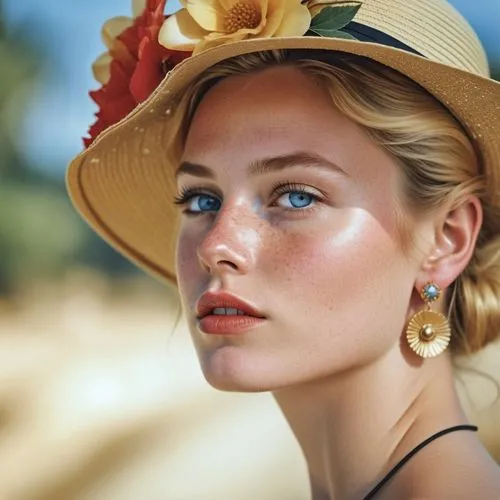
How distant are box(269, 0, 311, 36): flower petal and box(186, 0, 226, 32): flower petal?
0.11m

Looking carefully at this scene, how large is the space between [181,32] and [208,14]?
73 millimetres

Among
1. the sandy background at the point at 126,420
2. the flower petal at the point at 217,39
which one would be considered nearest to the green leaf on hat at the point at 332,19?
the flower petal at the point at 217,39

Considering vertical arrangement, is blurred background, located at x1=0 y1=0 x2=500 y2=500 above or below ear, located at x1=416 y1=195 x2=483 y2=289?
above

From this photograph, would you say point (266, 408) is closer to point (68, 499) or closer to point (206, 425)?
point (206, 425)

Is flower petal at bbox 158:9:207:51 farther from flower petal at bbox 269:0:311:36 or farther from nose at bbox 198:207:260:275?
nose at bbox 198:207:260:275

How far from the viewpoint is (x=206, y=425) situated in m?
5.31

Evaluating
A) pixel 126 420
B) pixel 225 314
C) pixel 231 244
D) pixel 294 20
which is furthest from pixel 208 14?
pixel 126 420

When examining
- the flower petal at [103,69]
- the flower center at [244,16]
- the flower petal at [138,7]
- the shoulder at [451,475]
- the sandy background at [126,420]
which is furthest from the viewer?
the sandy background at [126,420]

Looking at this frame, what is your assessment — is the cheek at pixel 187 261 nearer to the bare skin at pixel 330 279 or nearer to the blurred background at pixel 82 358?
the bare skin at pixel 330 279

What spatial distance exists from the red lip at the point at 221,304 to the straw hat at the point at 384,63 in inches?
13.5

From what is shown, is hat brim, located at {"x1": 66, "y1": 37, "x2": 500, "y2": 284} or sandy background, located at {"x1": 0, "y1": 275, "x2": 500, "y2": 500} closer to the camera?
hat brim, located at {"x1": 66, "y1": 37, "x2": 500, "y2": 284}

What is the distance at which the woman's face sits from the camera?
1.53 metres

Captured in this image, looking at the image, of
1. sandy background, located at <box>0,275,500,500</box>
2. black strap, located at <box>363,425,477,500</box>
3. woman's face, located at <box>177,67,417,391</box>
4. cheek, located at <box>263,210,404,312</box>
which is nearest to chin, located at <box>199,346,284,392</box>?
woman's face, located at <box>177,67,417,391</box>

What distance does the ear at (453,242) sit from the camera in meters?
1.62
